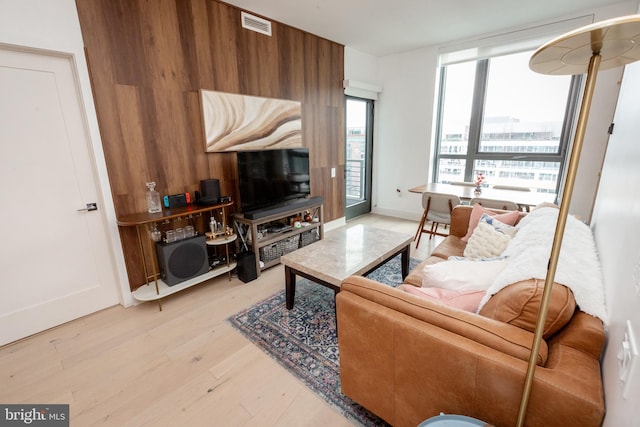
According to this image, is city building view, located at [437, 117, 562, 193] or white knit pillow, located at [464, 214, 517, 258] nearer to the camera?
white knit pillow, located at [464, 214, 517, 258]

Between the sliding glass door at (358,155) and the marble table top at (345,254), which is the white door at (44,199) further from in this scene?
the sliding glass door at (358,155)

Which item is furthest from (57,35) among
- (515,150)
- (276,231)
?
(515,150)

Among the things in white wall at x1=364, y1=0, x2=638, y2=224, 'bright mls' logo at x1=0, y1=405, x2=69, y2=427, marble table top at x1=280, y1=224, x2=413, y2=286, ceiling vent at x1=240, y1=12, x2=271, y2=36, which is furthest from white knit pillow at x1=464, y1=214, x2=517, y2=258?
ceiling vent at x1=240, y1=12, x2=271, y2=36

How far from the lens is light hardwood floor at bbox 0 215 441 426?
1509mm

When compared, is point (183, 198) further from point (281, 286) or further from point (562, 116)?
point (562, 116)

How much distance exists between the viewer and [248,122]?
3.10m

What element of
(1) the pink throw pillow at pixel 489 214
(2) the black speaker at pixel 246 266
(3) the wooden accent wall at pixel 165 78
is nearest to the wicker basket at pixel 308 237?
(2) the black speaker at pixel 246 266

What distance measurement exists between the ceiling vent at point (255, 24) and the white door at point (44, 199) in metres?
1.63

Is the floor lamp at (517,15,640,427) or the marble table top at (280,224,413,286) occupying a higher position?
the floor lamp at (517,15,640,427)

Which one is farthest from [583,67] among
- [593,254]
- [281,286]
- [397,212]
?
[397,212]

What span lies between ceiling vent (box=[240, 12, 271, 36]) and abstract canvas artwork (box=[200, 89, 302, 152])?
709 mm

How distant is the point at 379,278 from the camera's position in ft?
9.39

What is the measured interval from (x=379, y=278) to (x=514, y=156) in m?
2.88

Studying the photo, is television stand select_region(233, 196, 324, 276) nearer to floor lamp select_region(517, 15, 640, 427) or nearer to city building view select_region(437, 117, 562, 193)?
floor lamp select_region(517, 15, 640, 427)
